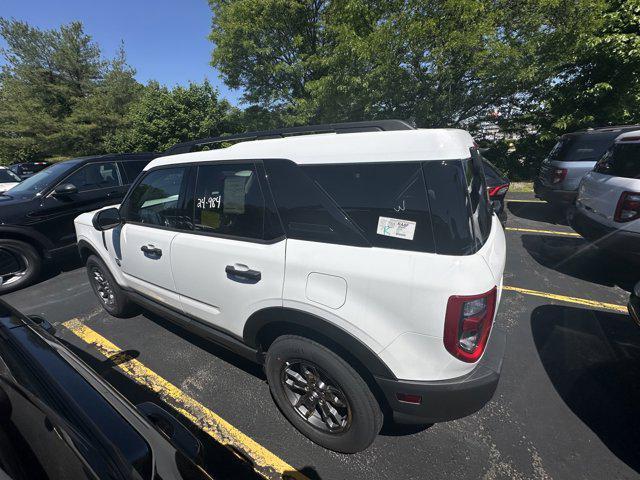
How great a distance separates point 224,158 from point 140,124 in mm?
16893

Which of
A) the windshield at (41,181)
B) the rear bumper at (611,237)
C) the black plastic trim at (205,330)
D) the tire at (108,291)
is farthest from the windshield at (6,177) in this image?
the rear bumper at (611,237)

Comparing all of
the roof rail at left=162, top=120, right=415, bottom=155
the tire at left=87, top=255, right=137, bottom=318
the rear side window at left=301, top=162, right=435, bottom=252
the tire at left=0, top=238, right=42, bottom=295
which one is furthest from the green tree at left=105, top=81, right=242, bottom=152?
the rear side window at left=301, top=162, right=435, bottom=252

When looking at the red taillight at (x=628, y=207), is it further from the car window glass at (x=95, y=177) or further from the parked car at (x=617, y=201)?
the car window glass at (x=95, y=177)

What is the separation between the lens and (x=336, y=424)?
194 centimetres

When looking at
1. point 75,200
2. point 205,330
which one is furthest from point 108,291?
point 75,200

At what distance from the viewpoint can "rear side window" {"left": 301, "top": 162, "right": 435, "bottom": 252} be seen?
1.47 m

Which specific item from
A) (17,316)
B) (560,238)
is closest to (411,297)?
(17,316)

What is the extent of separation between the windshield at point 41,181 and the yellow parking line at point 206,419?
327cm

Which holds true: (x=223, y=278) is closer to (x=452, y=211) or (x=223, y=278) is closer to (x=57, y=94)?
(x=452, y=211)

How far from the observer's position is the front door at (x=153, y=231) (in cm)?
253

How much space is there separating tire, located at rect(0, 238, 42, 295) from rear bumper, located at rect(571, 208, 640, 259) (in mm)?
7913

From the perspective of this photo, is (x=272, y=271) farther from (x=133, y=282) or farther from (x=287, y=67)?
(x=287, y=67)

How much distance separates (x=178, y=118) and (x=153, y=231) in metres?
15.3

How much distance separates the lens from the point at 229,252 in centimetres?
204
